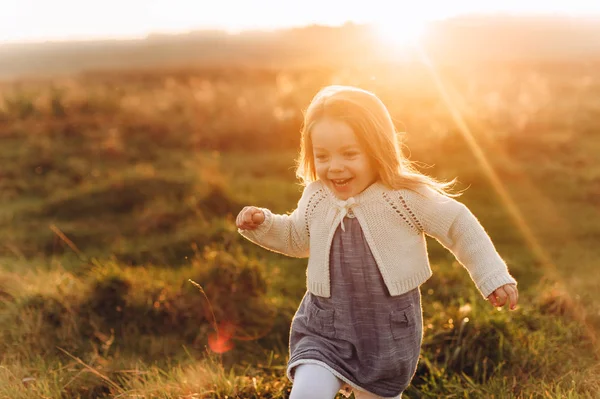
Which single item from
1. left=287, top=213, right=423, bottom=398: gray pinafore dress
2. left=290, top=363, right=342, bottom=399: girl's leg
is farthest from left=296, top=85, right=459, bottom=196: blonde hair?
left=290, top=363, right=342, bottom=399: girl's leg

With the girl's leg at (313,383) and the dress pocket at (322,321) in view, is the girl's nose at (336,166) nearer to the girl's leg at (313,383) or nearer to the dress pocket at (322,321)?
the dress pocket at (322,321)

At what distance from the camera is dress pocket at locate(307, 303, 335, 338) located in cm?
279

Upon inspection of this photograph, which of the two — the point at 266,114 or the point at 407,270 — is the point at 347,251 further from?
the point at 266,114

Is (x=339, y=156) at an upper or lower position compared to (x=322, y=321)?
upper

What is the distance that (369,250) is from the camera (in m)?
2.76

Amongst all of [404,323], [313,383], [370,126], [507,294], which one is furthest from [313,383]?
[370,126]

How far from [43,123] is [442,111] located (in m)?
8.81

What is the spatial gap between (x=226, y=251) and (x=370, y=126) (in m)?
3.18

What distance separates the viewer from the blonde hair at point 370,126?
105 inches

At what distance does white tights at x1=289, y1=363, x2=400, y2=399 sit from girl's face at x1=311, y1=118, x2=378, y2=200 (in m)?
0.77

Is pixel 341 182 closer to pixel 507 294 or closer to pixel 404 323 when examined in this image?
pixel 404 323

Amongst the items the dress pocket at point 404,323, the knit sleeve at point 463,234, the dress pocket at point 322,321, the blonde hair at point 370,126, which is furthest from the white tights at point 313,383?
the blonde hair at point 370,126

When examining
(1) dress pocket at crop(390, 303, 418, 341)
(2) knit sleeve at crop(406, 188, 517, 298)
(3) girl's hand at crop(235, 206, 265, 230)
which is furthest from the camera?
(3) girl's hand at crop(235, 206, 265, 230)

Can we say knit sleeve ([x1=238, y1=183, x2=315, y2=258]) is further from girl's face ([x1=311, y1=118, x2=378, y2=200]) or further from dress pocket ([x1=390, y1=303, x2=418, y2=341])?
dress pocket ([x1=390, y1=303, x2=418, y2=341])
